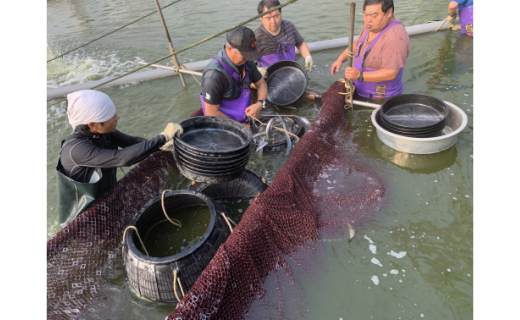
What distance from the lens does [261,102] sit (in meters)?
4.91

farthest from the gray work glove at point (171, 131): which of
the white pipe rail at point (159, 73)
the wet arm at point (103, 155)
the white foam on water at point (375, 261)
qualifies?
the white pipe rail at point (159, 73)

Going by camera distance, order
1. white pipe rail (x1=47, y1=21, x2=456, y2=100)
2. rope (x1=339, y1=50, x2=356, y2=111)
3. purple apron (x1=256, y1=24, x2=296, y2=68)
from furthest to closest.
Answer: white pipe rail (x1=47, y1=21, x2=456, y2=100), purple apron (x1=256, y1=24, x2=296, y2=68), rope (x1=339, y1=50, x2=356, y2=111)

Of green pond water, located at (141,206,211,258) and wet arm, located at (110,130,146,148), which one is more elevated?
wet arm, located at (110,130,146,148)

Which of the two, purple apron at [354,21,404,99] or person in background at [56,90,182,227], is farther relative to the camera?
purple apron at [354,21,404,99]

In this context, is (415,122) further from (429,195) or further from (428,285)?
(428,285)

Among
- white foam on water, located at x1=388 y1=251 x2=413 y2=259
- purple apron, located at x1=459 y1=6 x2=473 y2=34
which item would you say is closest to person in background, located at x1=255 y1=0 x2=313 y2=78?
white foam on water, located at x1=388 y1=251 x2=413 y2=259

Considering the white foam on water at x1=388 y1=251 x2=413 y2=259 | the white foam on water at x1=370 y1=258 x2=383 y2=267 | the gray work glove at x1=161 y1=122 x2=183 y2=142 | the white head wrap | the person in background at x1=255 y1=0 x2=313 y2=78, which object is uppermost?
the white head wrap

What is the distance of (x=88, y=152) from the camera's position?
9.73ft

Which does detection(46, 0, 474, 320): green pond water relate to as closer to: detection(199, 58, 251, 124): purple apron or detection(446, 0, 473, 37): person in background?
detection(446, 0, 473, 37): person in background

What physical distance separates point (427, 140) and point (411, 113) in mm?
866

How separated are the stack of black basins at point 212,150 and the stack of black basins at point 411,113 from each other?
2.41 m

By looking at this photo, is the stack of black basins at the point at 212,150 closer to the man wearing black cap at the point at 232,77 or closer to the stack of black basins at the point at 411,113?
the man wearing black cap at the point at 232,77

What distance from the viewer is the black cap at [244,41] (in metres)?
3.82

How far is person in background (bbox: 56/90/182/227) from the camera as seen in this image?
2961 mm
